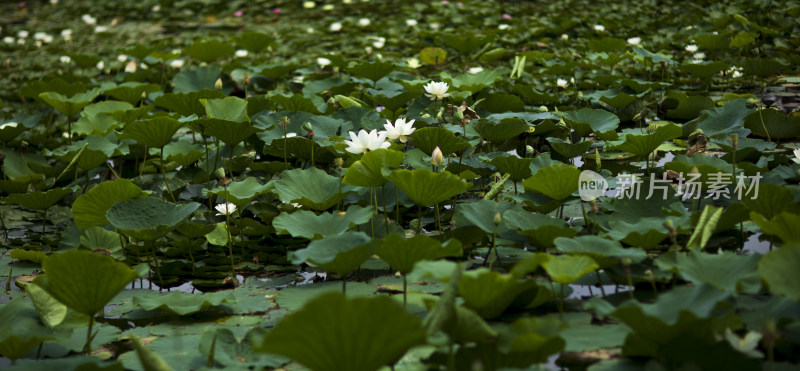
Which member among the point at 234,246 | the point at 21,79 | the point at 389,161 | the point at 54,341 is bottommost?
the point at 21,79

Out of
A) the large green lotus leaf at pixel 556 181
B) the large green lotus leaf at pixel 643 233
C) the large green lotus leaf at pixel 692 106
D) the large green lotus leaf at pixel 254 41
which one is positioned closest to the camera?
the large green lotus leaf at pixel 643 233

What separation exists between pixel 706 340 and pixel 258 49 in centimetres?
441

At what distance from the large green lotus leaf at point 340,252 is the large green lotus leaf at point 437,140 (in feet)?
2.41

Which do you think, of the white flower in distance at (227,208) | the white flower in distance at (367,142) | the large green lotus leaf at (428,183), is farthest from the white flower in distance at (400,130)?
the white flower in distance at (227,208)

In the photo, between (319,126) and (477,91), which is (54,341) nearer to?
(319,126)

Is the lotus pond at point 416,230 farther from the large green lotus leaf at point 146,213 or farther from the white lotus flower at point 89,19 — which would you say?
the white lotus flower at point 89,19

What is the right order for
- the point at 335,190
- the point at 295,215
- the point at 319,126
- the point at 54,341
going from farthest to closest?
1. the point at 319,126
2. the point at 335,190
3. the point at 295,215
4. the point at 54,341

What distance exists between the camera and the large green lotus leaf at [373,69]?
351 cm

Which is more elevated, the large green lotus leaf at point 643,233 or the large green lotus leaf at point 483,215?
the large green lotus leaf at point 643,233

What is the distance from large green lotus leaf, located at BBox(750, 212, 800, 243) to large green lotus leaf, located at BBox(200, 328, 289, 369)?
1156 mm

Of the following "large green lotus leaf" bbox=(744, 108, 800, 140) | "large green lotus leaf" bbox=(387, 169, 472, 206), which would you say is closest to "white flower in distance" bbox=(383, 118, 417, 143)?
"large green lotus leaf" bbox=(387, 169, 472, 206)

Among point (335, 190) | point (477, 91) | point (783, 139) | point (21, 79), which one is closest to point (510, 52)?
point (477, 91)

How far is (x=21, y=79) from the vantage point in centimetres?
519

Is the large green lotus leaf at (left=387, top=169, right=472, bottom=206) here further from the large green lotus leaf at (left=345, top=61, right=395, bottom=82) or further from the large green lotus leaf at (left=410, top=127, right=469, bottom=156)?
the large green lotus leaf at (left=345, top=61, right=395, bottom=82)
